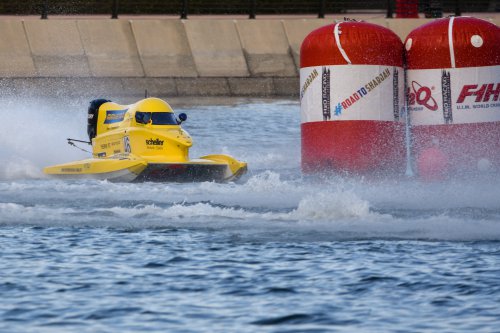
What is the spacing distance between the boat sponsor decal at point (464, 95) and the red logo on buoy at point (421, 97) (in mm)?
13

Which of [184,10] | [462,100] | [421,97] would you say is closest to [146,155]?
[421,97]

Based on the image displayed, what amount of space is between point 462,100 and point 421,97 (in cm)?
58

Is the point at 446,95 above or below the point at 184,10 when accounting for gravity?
below

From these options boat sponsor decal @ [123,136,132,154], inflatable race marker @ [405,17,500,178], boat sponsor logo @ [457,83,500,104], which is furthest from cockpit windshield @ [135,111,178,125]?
boat sponsor logo @ [457,83,500,104]

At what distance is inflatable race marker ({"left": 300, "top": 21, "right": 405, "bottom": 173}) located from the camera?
59.3 ft

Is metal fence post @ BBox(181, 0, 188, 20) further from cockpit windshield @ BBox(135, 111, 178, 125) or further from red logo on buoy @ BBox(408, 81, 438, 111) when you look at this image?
red logo on buoy @ BBox(408, 81, 438, 111)

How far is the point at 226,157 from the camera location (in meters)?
19.0

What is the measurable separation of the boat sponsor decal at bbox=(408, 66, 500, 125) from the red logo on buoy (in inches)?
0.5

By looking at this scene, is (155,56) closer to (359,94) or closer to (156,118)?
(156,118)

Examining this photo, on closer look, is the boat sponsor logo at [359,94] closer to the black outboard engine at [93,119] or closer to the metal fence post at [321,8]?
the black outboard engine at [93,119]

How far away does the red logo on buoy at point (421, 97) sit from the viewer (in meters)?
18.3

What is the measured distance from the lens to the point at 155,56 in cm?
3294

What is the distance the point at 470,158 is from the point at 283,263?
7.16 m

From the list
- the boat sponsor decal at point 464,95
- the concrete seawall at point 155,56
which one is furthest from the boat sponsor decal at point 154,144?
the concrete seawall at point 155,56
